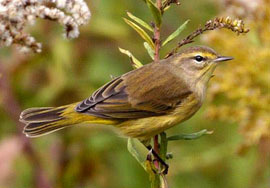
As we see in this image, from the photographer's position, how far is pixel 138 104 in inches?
156

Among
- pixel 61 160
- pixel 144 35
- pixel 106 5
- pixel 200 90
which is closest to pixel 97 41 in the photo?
pixel 106 5

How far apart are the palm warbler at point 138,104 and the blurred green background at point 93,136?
1.80 feet

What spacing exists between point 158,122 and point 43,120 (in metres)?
0.62

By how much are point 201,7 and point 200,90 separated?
1.67 meters

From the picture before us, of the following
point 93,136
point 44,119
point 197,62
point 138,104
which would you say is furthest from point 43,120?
point 93,136

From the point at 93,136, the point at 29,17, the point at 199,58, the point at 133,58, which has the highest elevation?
the point at 93,136

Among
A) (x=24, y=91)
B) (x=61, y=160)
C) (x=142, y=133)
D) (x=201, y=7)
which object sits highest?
(x=201, y=7)

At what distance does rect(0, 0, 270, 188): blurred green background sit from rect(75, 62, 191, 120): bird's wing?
Result: 613 millimetres

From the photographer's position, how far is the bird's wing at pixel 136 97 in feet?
12.8

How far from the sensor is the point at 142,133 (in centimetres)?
374

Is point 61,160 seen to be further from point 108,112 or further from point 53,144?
point 108,112

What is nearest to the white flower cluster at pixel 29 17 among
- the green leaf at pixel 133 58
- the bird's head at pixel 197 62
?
the green leaf at pixel 133 58

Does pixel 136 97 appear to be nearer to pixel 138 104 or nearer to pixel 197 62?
pixel 138 104

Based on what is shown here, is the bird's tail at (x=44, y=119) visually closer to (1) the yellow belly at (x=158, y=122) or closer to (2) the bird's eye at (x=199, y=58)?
(1) the yellow belly at (x=158, y=122)
